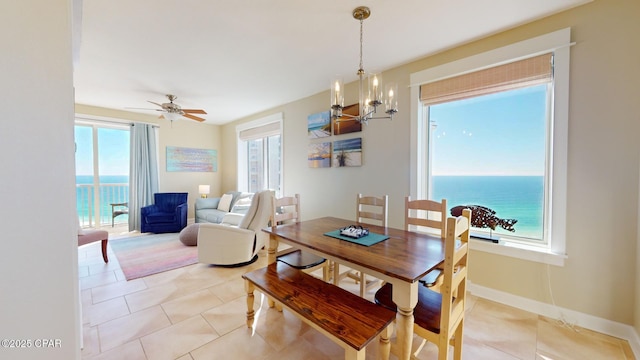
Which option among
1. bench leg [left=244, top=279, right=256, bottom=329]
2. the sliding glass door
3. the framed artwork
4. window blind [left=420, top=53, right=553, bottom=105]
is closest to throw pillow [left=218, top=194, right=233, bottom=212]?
the framed artwork

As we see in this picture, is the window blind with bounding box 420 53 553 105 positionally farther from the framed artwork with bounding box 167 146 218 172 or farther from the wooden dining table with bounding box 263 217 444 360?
the framed artwork with bounding box 167 146 218 172

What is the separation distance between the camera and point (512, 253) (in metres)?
2.12

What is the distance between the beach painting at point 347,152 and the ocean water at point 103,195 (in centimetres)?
470

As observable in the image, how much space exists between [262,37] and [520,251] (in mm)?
3066

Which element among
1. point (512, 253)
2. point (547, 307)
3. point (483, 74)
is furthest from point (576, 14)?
point (547, 307)

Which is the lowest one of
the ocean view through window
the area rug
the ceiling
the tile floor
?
the tile floor

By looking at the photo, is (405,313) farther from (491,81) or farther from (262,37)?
(262,37)

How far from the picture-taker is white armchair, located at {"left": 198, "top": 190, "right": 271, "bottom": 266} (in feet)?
9.30

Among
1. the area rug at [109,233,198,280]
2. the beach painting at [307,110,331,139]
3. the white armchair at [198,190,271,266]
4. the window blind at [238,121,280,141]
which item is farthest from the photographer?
the window blind at [238,121,280,141]

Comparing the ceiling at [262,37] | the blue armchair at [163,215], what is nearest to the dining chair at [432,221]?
the ceiling at [262,37]

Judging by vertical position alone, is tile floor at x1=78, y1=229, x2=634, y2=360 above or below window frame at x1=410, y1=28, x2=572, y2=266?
below

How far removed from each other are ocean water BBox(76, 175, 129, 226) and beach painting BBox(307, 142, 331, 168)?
4219 mm

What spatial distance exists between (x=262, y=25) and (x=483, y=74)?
211 centimetres

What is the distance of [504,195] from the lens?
233 centimetres
